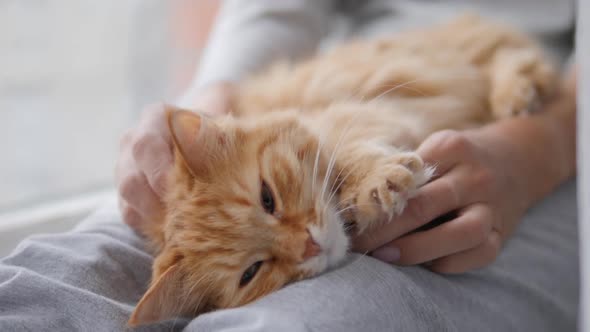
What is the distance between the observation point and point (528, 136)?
145 cm

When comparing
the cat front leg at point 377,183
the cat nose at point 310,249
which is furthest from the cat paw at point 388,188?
the cat nose at point 310,249

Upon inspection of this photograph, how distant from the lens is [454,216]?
116cm

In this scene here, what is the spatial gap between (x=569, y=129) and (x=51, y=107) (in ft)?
6.17

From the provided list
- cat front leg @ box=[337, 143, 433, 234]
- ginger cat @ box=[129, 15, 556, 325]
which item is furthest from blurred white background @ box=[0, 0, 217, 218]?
cat front leg @ box=[337, 143, 433, 234]

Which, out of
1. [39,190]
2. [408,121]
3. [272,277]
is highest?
[408,121]

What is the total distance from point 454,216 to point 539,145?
18.0 inches

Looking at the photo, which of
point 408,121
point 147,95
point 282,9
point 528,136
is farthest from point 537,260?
point 147,95

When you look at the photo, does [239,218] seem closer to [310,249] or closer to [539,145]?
[310,249]

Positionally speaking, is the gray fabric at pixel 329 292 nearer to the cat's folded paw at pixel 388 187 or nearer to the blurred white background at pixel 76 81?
the cat's folded paw at pixel 388 187

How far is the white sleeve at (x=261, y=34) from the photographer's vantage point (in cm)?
194

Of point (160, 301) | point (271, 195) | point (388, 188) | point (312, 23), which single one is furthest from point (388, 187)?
point (312, 23)

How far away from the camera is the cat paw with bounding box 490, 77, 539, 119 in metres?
1.57

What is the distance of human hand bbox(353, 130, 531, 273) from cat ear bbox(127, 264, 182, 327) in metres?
0.36

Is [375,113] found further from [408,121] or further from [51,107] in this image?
[51,107]
